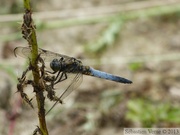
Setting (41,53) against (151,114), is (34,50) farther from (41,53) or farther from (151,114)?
(151,114)

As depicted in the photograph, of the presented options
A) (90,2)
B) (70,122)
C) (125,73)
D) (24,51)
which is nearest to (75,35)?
(90,2)

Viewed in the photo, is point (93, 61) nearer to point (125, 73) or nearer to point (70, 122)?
point (125, 73)

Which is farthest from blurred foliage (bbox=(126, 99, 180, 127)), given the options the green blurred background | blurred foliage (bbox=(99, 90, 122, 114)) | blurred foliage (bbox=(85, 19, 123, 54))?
blurred foliage (bbox=(85, 19, 123, 54))

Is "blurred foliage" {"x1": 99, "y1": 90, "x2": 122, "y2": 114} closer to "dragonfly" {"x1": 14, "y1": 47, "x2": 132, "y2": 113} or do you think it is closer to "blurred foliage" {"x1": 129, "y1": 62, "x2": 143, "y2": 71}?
"blurred foliage" {"x1": 129, "y1": 62, "x2": 143, "y2": 71}

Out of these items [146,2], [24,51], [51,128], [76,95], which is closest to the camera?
[24,51]

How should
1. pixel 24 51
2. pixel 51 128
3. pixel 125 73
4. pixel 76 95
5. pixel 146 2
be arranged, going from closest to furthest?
pixel 24 51, pixel 51 128, pixel 76 95, pixel 125 73, pixel 146 2

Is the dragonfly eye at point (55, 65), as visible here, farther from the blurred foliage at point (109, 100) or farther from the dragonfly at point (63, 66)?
the blurred foliage at point (109, 100)

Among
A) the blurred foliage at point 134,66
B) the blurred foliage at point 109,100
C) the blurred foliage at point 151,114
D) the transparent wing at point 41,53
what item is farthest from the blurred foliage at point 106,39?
the transparent wing at point 41,53

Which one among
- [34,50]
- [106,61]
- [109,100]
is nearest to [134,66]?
[106,61]
